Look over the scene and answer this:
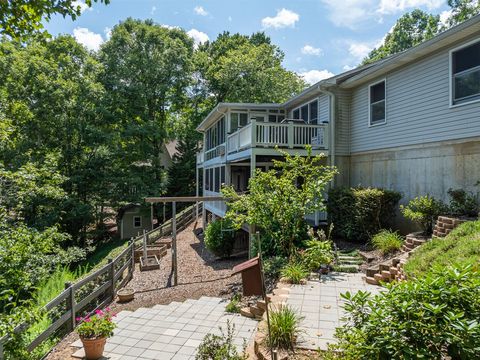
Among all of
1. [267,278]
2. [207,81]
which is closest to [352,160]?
[267,278]

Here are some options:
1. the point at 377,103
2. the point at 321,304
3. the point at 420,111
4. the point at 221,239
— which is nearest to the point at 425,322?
the point at 321,304

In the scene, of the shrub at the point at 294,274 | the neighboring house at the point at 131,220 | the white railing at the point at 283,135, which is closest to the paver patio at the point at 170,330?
the shrub at the point at 294,274

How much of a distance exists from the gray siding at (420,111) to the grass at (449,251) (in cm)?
292

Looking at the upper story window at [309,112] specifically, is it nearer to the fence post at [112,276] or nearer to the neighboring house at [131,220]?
the fence post at [112,276]

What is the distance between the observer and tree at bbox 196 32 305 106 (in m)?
28.0

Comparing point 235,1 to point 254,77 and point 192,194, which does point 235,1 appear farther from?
point 192,194

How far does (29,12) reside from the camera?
431 cm

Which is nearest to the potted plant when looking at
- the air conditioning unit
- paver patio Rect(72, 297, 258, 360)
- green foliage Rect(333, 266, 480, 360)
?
paver patio Rect(72, 297, 258, 360)

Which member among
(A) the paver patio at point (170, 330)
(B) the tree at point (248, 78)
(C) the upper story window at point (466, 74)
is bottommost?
(A) the paver patio at point (170, 330)

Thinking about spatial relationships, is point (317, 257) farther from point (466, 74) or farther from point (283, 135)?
point (466, 74)

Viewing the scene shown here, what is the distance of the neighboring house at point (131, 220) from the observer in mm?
26922

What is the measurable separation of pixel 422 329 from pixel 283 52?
37.6 meters

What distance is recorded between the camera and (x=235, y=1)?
443 inches

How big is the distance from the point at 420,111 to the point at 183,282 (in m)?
→ 8.72
